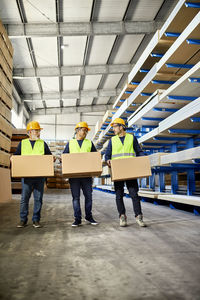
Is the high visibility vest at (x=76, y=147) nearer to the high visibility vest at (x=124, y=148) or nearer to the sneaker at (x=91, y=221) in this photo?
the high visibility vest at (x=124, y=148)

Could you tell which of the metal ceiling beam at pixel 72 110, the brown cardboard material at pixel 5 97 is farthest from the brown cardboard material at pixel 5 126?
the metal ceiling beam at pixel 72 110

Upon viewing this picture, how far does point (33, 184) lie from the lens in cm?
372

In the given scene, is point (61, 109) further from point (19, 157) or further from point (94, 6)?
point (19, 157)

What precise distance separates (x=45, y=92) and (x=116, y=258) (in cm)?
1651

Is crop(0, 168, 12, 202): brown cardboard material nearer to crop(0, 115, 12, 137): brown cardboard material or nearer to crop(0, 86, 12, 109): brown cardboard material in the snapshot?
crop(0, 115, 12, 137): brown cardboard material

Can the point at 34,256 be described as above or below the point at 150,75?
below

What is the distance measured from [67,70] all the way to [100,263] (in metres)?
12.8

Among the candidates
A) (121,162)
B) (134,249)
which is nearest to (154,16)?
(121,162)

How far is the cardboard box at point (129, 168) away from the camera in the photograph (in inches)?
138

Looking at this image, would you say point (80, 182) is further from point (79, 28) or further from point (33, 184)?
point (79, 28)

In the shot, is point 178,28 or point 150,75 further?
point 150,75

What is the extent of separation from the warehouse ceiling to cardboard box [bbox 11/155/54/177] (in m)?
7.30

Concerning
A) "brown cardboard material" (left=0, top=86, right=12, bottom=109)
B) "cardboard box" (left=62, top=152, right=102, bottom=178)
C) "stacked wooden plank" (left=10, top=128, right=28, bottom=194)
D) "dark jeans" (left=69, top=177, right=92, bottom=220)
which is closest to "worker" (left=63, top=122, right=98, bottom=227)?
"dark jeans" (left=69, top=177, right=92, bottom=220)

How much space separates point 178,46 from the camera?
443 centimetres
